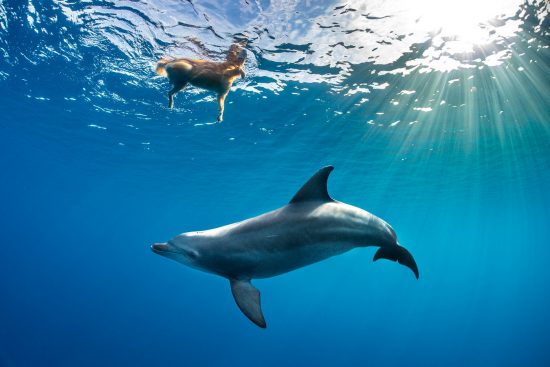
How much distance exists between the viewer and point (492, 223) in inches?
2206

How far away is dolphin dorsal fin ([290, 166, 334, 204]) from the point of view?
348cm

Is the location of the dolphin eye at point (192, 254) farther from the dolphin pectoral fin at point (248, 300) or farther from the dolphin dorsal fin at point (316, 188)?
the dolphin dorsal fin at point (316, 188)

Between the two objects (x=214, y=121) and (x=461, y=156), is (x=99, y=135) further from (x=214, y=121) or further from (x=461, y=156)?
(x=461, y=156)

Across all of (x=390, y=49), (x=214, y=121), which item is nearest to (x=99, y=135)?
(x=214, y=121)

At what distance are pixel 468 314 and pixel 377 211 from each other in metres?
66.7

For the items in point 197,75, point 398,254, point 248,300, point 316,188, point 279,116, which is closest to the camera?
point 248,300

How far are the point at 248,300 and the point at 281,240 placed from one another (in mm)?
691

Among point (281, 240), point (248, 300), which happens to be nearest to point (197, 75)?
point (281, 240)

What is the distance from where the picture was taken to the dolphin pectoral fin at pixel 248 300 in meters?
3.01

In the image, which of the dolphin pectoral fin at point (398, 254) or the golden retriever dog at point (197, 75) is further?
the golden retriever dog at point (197, 75)

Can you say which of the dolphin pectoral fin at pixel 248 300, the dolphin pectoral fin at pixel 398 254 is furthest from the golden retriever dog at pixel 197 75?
the dolphin pectoral fin at pixel 398 254

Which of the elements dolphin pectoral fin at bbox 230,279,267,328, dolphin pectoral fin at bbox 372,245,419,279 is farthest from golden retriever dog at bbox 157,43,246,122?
dolphin pectoral fin at bbox 372,245,419,279

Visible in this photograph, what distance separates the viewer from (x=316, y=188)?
11.6 ft

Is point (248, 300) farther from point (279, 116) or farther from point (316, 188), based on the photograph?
point (279, 116)
